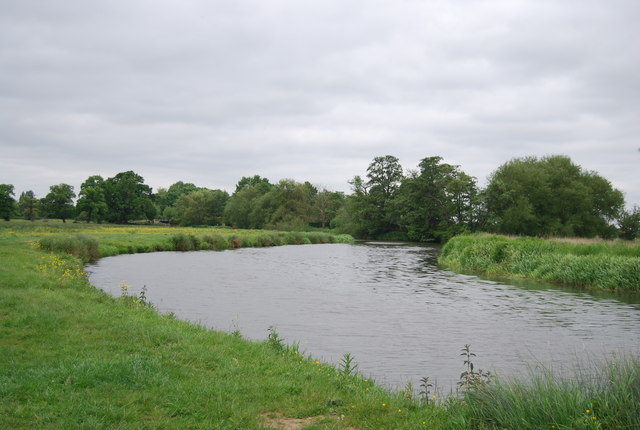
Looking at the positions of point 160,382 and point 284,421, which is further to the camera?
point 160,382

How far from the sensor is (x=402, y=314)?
57.8 ft

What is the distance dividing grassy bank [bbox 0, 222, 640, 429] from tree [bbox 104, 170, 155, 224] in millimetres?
99143

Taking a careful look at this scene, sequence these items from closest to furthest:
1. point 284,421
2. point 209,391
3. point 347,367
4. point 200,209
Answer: point 284,421 < point 209,391 < point 347,367 < point 200,209

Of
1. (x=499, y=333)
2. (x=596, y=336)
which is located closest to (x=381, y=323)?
(x=499, y=333)

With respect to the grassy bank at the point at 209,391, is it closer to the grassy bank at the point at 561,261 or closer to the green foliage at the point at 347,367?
the green foliage at the point at 347,367

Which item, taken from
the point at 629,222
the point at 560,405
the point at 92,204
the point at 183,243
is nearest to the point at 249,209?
the point at 92,204

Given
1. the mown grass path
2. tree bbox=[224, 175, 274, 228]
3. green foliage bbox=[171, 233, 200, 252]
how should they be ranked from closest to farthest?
1. the mown grass path
2. green foliage bbox=[171, 233, 200, 252]
3. tree bbox=[224, 175, 274, 228]

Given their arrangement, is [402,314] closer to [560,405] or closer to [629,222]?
[560,405]

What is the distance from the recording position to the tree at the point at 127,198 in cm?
10219

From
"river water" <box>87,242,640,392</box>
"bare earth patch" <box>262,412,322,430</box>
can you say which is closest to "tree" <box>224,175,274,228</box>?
"river water" <box>87,242,640,392</box>

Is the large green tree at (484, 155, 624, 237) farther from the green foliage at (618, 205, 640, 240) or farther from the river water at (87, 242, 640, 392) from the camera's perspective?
the river water at (87, 242, 640, 392)

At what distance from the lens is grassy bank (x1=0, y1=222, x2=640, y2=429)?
5523 millimetres

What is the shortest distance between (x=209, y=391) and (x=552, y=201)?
214ft

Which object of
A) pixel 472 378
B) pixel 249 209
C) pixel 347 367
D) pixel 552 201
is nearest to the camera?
pixel 472 378
